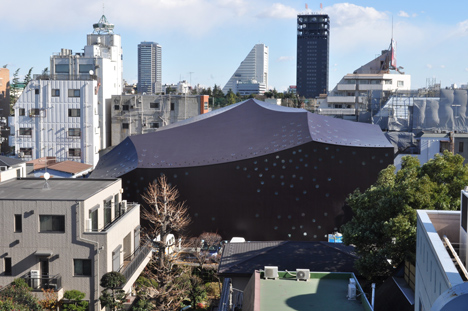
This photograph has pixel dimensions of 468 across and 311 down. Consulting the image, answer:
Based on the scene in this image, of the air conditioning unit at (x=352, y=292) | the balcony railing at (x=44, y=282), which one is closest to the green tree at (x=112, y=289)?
the balcony railing at (x=44, y=282)

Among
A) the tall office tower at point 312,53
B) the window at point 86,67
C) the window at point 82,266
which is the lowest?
the window at point 82,266

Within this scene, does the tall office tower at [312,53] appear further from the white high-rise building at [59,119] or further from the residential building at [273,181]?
the residential building at [273,181]

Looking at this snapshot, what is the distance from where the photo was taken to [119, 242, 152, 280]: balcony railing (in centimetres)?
1901

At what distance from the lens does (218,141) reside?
1220 inches

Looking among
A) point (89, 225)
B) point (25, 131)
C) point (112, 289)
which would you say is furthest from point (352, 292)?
point (25, 131)

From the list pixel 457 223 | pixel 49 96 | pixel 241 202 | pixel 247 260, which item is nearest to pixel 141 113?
pixel 49 96

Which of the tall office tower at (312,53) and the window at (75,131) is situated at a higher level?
the tall office tower at (312,53)

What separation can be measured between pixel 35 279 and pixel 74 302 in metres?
1.29

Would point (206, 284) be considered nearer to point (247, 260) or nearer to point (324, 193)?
point (247, 260)

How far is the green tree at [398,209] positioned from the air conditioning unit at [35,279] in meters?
9.22

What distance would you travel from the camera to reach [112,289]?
1723cm

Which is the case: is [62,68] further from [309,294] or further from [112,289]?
[309,294]

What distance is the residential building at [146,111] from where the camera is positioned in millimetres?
48719

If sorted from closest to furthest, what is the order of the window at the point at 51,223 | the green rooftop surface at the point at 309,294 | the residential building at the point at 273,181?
the green rooftop surface at the point at 309,294, the window at the point at 51,223, the residential building at the point at 273,181
